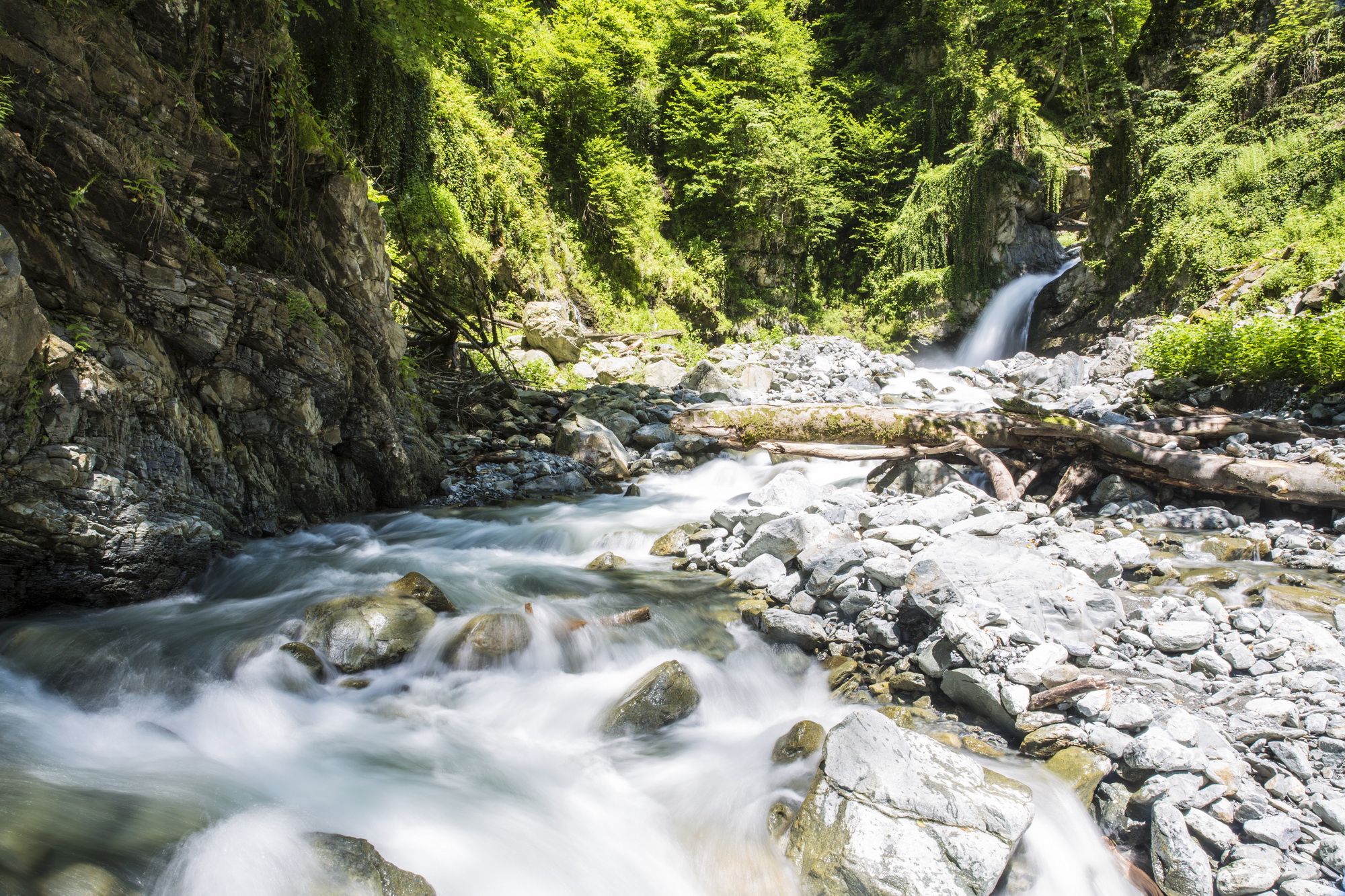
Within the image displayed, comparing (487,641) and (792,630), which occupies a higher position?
(487,641)

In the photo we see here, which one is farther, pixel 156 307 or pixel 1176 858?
pixel 156 307

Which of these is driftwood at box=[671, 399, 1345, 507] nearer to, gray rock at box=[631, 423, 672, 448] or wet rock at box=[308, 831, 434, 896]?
gray rock at box=[631, 423, 672, 448]

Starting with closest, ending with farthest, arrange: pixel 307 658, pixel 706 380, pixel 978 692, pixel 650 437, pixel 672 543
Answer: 1. pixel 978 692
2. pixel 307 658
3. pixel 672 543
4. pixel 650 437
5. pixel 706 380

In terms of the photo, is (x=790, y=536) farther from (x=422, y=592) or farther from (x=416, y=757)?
(x=416, y=757)

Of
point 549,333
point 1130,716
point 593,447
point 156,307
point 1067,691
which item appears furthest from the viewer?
point 549,333

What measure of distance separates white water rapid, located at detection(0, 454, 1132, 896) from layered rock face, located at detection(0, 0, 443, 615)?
0.54 m

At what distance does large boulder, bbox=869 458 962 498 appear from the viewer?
630cm

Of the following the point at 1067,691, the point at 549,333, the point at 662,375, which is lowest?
the point at 1067,691

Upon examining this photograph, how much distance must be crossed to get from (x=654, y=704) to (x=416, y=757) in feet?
4.05

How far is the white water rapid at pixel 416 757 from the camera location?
227cm

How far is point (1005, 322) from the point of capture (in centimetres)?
1695

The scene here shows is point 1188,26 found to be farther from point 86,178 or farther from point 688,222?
point 86,178

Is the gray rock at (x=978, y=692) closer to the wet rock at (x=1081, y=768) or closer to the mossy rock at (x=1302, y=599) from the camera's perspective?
the wet rock at (x=1081, y=768)

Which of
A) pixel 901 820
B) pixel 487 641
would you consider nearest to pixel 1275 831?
pixel 901 820
